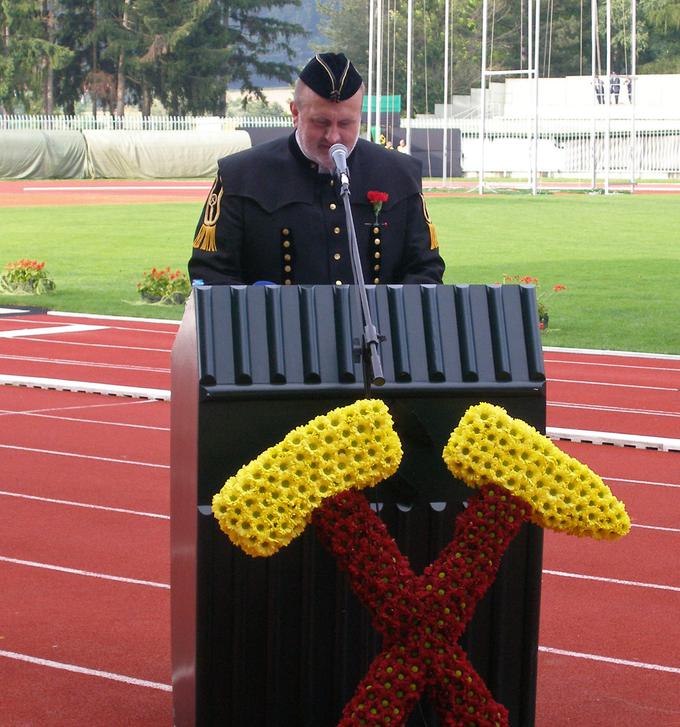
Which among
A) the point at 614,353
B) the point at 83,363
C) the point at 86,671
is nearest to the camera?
the point at 86,671

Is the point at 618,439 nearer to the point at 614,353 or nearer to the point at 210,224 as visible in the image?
the point at 614,353

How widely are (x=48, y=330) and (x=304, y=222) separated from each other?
31.7 feet

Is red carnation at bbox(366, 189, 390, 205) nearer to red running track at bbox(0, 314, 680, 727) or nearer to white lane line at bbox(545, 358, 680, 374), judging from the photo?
red running track at bbox(0, 314, 680, 727)

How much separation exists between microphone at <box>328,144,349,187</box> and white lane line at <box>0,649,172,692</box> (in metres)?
1.69

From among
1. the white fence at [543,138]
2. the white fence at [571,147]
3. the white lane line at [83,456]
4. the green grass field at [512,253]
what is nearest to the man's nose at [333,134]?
the white lane line at [83,456]

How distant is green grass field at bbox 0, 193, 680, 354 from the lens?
14.7 meters

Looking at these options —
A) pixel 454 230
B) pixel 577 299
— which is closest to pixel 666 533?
pixel 577 299

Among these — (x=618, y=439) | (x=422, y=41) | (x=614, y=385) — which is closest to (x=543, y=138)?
(x=422, y=41)

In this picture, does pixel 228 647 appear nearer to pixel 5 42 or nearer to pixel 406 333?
pixel 406 333

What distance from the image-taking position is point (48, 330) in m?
13.3

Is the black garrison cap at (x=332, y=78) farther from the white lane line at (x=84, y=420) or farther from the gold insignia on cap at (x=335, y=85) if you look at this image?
the white lane line at (x=84, y=420)

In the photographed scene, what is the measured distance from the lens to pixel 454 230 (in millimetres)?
26953

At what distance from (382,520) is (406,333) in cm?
41

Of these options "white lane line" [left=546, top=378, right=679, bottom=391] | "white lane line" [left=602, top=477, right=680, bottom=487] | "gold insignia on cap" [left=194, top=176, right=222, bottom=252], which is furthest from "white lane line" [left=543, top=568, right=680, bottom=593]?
"white lane line" [left=546, top=378, right=679, bottom=391]
